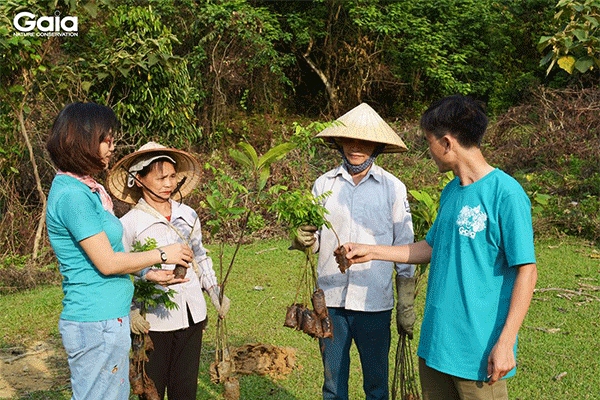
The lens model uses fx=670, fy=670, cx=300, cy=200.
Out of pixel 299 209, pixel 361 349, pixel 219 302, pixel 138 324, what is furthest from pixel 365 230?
pixel 138 324

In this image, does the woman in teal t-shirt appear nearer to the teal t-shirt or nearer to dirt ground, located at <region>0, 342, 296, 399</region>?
the teal t-shirt

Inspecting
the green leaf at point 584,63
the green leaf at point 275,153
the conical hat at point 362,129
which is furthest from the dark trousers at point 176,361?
the green leaf at point 584,63

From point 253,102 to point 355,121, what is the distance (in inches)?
476

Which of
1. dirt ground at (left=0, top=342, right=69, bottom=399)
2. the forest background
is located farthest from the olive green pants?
dirt ground at (left=0, top=342, right=69, bottom=399)

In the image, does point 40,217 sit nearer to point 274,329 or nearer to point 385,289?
point 274,329

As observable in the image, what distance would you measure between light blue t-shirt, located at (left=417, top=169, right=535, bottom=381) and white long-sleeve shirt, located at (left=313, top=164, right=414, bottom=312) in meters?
0.92

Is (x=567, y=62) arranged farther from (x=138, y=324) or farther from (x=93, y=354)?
(x=93, y=354)

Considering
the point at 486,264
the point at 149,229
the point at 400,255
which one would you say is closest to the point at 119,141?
the point at 149,229

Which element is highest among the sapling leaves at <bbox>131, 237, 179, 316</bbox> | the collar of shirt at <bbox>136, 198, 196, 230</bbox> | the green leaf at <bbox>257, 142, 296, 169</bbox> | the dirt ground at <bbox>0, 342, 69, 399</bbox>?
the green leaf at <bbox>257, 142, 296, 169</bbox>

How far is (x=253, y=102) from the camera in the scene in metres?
15.4

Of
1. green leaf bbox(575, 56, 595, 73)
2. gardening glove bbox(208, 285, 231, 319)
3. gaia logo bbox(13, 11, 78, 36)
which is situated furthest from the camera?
gaia logo bbox(13, 11, 78, 36)

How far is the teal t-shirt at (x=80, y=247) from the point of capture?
260cm

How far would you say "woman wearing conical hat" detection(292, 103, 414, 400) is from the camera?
3500 mm

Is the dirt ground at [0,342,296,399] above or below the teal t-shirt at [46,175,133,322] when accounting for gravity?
below
